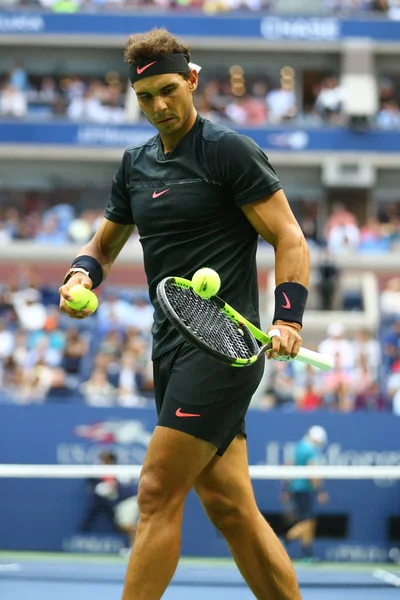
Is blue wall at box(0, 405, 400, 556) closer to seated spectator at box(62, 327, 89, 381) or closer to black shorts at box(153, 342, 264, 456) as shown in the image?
seated spectator at box(62, 327, 89, 381)

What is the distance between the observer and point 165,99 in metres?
3.75

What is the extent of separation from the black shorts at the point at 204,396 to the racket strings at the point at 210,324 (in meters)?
0.09

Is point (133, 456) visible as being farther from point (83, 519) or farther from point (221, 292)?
point (221, 292)

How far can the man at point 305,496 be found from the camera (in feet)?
32.5

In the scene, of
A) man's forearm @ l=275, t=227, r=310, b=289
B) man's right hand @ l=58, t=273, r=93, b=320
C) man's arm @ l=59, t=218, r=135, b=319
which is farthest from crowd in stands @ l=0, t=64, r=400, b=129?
man's forearm @ l=275, t=227, r=310, b=289

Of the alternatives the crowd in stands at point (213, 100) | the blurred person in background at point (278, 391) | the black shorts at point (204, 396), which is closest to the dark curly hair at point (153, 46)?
the black shorts at point (204, 396)

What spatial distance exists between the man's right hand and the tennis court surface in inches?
121

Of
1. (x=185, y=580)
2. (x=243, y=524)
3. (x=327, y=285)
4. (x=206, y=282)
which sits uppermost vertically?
(x=206, y=282)

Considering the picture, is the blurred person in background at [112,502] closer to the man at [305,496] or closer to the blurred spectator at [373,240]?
the man at [305,496]

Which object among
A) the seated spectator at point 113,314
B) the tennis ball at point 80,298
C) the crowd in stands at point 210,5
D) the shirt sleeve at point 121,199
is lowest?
the seated spectator at point 113,314

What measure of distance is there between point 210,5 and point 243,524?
1994 centimetres

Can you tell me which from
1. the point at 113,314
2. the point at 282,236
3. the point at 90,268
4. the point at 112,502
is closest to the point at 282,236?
the point at 282,236

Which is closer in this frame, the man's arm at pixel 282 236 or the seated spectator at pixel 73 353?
the man's arm at pixel 282 236

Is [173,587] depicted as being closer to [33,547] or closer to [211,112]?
[33,547]
